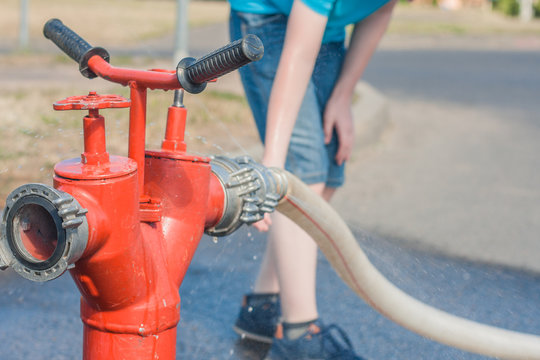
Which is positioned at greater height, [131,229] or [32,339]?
[131,229]

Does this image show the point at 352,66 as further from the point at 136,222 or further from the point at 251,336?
the point at 136,222

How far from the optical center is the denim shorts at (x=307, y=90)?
7.04 feet

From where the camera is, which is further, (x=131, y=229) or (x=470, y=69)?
(x=470, y=69)

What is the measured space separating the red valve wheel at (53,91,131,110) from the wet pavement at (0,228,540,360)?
141 centimetres

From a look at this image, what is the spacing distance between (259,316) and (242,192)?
41.3 inches

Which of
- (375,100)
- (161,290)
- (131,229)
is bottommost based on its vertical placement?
(375,100)

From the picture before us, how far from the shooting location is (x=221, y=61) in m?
1.12

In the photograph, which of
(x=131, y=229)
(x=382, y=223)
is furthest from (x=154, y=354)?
(x=382, y=223)

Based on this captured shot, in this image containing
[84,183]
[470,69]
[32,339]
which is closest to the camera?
[84,183]

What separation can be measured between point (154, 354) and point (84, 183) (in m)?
0.36

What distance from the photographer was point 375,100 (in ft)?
21.4

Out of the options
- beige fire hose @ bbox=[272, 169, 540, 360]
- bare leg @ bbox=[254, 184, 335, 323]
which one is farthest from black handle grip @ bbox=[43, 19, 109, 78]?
bare leg @ bbox=[254, 184, 335, 323]

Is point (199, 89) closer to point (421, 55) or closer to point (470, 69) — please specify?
point (470, 69)

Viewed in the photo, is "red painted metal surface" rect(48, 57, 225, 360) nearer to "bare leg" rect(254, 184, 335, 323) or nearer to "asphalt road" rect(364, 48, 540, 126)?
"bare leg" rect(254, 184, 335, 323)
